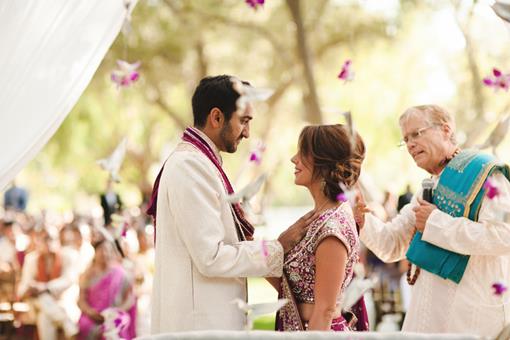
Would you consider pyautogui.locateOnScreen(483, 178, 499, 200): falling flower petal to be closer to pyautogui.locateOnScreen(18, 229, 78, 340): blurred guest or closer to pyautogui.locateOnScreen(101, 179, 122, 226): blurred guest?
pyautogui.locateOnScreen(101, 179, 122, 226): blurred guest

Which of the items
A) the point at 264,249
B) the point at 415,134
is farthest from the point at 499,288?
the point at 264,249

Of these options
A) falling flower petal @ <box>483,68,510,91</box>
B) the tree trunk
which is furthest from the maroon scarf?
the tree trunk

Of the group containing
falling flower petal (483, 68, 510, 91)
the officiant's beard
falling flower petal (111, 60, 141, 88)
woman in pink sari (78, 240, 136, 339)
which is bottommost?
woman in pink sari (78, 240, 136, 339)

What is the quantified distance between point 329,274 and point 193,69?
15086mm

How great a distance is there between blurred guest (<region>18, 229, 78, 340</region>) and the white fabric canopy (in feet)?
15.5

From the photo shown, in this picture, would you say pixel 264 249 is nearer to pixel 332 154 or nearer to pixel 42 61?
pixel 332 154

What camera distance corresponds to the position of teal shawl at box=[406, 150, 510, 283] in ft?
12.6

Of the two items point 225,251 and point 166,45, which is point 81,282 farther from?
point 166,45

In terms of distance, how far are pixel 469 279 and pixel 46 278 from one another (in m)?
5.69

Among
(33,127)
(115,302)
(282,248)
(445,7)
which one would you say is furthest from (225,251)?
(445,7)

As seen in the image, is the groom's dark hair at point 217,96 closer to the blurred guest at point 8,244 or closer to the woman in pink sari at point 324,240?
the woman in pink sari at point 324,240

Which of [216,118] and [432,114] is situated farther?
[432,114]

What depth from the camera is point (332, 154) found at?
358cm

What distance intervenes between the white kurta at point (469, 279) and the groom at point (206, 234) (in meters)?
0.60
